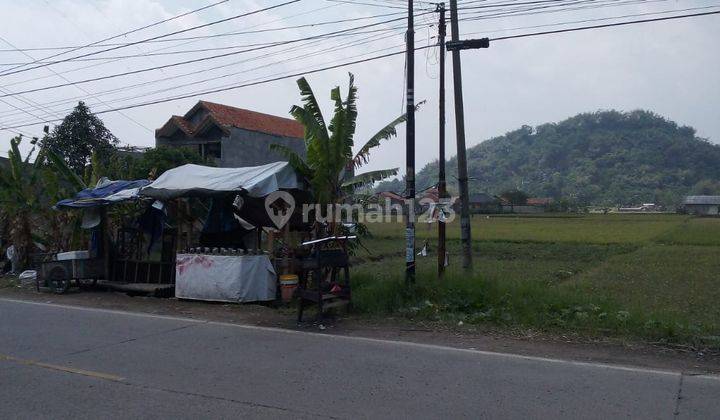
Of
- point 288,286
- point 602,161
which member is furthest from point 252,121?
point 602,161

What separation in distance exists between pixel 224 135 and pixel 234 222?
20.9 meters

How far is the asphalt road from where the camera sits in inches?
237

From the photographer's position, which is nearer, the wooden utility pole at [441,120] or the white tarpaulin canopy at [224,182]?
the white tarpaulin canopy at [224,182]

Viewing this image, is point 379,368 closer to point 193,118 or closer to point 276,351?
point 276,351

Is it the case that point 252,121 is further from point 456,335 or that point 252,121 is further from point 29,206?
point 456,335

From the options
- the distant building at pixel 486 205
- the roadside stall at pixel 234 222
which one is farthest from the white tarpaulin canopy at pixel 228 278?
the distant building at pixel 486 205

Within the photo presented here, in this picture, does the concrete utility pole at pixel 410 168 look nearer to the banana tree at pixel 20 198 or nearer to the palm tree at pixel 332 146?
the palm tree at pixel 332 146

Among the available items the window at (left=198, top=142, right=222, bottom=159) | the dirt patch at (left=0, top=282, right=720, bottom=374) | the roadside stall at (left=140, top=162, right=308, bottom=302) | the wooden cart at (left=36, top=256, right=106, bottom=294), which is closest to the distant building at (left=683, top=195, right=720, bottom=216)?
the window at (left=198, top=142, right=222, bottom=159)

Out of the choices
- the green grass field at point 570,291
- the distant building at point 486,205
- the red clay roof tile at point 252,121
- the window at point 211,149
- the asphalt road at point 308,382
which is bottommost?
the asphalt road at point 308,382

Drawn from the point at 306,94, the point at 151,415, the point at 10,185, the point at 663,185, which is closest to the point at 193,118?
the point at 10,185

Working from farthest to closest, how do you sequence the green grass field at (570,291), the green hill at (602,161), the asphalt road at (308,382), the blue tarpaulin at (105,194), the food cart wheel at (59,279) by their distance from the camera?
the green hill at (602,161)
the food cart wheel at (59,279)
the blue tarpaulin at (105,194)
the green grass field at (570,291)
the asphalt road at (308,382)

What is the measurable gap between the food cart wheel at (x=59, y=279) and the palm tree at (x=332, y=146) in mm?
6429

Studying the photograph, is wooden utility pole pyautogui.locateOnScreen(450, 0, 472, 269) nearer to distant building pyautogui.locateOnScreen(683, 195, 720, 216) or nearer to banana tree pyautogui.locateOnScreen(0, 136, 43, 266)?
banana tree pyautogui.locateOnScreen(0, 136, 43, 266)

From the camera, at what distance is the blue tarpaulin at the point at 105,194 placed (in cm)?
1534
